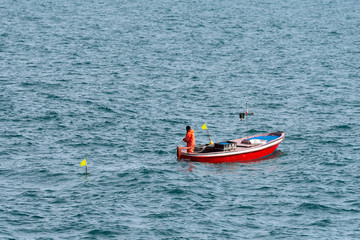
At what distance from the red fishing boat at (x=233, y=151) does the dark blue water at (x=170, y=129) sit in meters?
0.54

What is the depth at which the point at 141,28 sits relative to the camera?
287 feet

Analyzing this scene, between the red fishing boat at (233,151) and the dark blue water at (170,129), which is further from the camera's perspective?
the red fishing boat at (233,151)

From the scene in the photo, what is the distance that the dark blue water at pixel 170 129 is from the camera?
2509 centimetres

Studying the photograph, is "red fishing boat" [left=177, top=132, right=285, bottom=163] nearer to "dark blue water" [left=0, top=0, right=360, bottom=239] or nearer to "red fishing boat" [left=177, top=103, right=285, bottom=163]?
"red fishing boat" [left=177, top=103, right=285, bottom=163]

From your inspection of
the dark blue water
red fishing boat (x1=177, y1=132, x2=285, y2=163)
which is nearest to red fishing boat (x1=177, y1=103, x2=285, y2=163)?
red fishing boat (x1=177, y1=132, x2=285, y2=163)

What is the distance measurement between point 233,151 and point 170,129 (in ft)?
28.1

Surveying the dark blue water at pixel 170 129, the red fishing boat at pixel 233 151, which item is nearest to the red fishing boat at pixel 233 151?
the red fishing boat at pixel 233 151

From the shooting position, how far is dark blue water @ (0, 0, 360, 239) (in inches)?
988

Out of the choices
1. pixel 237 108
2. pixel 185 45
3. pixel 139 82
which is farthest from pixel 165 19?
pixel 237 108

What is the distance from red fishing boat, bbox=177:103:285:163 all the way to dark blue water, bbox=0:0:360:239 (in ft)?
1.76

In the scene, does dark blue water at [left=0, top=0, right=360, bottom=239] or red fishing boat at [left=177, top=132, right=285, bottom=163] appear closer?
dark blue water at [left=0, top=0, right=360, bottom=239]

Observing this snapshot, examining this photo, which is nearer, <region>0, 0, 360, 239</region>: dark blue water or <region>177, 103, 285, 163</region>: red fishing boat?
<region>0, 0, 360, 239</region>: dark blue water

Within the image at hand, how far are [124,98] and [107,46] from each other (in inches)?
1007

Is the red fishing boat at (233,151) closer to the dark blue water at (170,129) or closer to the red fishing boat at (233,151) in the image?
the red fishing boat at (233,151)
